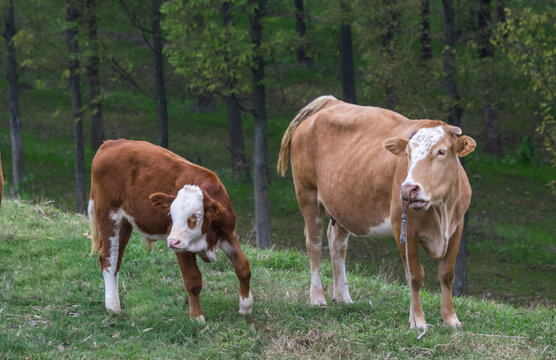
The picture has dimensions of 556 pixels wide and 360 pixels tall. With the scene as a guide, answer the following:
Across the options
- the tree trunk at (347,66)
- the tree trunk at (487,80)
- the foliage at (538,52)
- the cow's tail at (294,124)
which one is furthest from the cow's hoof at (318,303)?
the tree trunk at (347,66)

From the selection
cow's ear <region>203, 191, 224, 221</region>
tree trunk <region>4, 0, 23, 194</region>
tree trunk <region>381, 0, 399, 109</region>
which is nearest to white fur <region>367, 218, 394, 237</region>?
cow's ear <region>203, 191, 224, 221</region>

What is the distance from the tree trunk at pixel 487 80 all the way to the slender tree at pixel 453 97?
65cm

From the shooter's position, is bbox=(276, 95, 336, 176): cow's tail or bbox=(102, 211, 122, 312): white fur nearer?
bbox=(102, 211, 122, 312): white fur

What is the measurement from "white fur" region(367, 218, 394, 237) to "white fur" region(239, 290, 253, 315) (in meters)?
1.38

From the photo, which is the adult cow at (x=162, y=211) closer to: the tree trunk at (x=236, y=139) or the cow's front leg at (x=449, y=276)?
the cow's front leg at (x=449, y=276)

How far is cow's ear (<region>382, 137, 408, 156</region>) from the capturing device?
659 centimetres

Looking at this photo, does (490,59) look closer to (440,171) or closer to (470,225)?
(470,225)

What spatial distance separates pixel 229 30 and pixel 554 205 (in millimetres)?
10927

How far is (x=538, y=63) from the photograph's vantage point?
45.3 ft

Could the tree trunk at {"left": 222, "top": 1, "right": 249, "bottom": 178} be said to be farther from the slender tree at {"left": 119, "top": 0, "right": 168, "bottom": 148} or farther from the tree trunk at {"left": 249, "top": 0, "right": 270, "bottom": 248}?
the tree trunk at {"left": 249, "top": 0, "right": 270, "bottom": 248}

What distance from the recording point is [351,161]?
7488 millimetres

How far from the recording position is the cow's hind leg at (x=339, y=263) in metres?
7.86

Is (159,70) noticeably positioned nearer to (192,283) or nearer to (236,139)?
(236,139)

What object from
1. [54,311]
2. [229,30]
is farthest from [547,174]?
[54,311]
